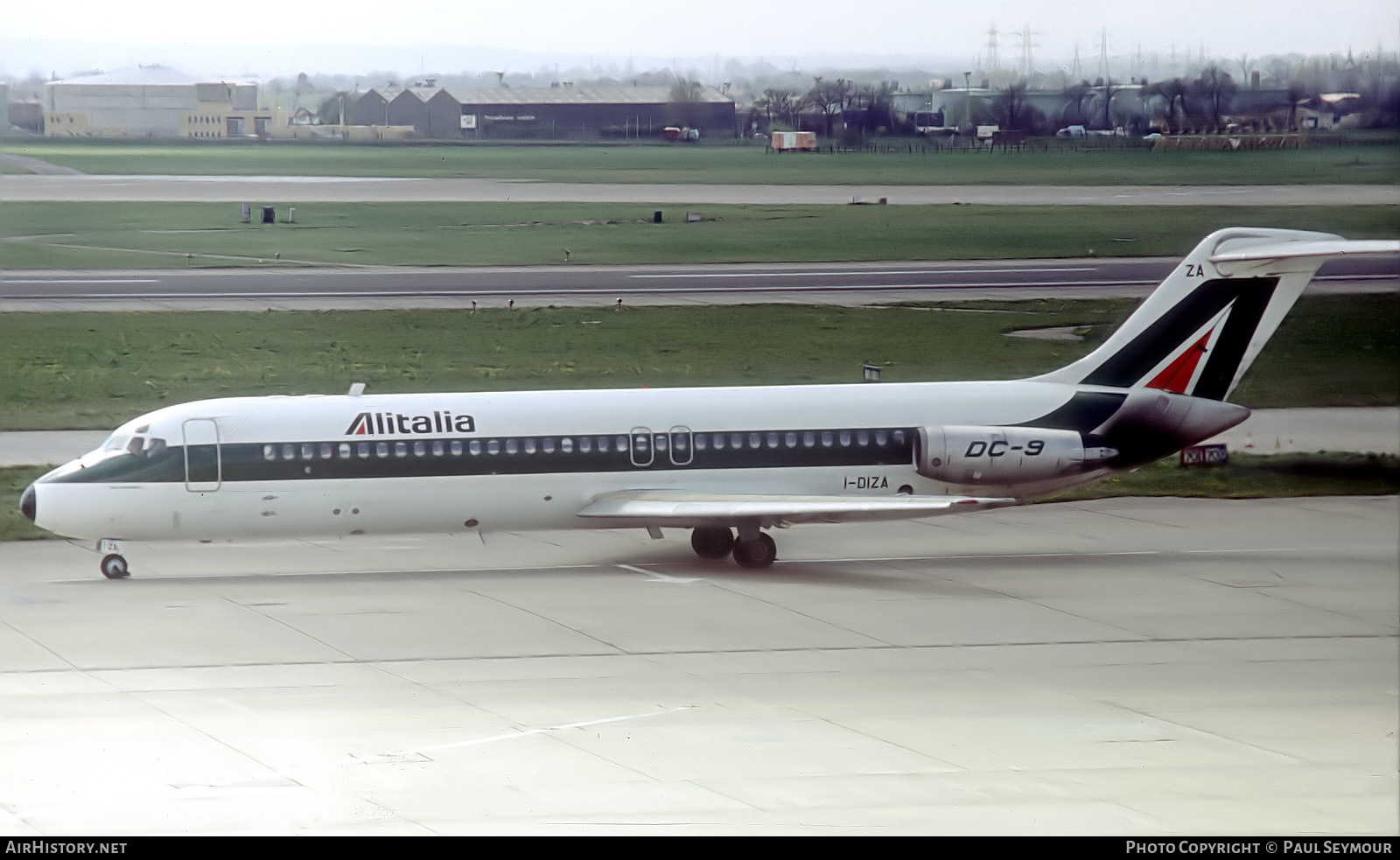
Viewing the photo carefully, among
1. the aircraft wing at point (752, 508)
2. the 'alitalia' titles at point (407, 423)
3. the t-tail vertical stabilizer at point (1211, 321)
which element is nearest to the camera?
the aircraft wing at point (752, 508)

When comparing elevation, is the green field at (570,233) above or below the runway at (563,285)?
above

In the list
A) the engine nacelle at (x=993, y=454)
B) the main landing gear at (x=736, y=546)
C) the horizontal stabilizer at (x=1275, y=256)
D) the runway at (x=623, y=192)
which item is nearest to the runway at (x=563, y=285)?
the runway at (x=623, y=192)

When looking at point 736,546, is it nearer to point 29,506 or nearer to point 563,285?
point 29,506

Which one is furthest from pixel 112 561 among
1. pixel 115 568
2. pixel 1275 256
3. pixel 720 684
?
pixel 1275 256

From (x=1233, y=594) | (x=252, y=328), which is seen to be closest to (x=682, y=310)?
(x=252, y=328)

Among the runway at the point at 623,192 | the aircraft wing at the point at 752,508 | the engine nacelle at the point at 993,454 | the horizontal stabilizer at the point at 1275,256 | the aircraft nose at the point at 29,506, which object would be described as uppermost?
the runway at the point at 623,192

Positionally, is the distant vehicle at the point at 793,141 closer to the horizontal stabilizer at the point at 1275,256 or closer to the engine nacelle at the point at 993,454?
the horizontal stabilizer at the point at 1275,256

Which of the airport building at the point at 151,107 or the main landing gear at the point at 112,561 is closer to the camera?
the main landing gear at the point at 112,561
